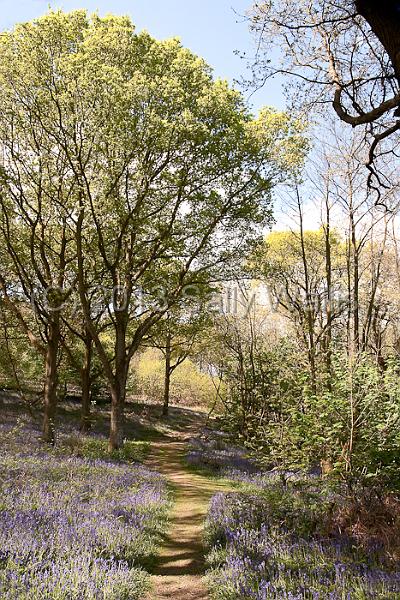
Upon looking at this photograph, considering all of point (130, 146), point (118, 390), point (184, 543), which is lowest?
point (184, 543)

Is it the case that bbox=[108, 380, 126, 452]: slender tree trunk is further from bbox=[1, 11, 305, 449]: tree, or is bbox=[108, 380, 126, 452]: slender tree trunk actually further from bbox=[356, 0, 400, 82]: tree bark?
bbox=[356, 0, 400, 82]: tree bark

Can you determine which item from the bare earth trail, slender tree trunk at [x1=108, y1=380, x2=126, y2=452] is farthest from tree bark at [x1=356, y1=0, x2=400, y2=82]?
slender tree trunk at [x1=108, y1=380, x2=126, y2=452]

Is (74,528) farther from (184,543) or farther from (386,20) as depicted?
(386,20)

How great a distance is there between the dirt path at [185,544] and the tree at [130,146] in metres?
4.11

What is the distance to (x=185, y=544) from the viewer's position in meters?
7.59

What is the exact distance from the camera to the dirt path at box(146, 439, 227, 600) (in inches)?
221

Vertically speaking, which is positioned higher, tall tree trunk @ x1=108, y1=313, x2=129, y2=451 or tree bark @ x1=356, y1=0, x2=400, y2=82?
tree bark @ x1=356, y1=0, x2=400, y2=82

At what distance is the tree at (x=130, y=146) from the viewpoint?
40.7 feet

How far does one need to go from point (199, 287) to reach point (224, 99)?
686cm

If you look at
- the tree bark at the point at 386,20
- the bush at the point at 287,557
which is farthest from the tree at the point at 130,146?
the tree bark at the point at 386,20

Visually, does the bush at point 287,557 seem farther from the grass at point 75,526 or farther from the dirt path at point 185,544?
the grass at point 75,526

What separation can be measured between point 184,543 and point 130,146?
976cm

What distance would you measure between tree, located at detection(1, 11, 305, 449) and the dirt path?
Result: 411 centimetres

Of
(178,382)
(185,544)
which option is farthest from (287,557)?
(178,382)
